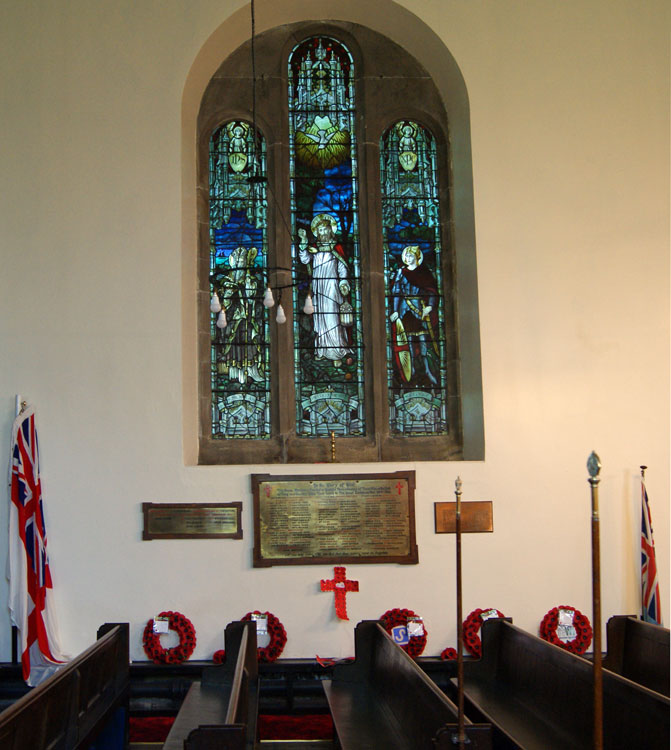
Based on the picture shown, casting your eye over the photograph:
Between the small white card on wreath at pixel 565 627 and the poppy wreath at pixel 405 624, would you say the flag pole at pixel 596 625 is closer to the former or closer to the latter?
the poppy wreath at pixel 405 624

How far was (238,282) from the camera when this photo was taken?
704 cm

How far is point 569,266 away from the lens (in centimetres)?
648

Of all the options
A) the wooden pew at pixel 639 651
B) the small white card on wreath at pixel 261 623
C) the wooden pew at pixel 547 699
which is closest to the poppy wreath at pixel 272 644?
the small white card on wreath at pixel 261 623

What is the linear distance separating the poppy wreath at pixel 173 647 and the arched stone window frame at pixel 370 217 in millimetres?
1369

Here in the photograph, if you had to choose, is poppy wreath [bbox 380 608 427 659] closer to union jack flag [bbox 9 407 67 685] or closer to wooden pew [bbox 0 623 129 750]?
wooden pew [bbox 0 623 129 750]

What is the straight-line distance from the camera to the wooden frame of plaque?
6043 mm

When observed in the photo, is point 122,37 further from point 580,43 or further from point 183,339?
point 580,43

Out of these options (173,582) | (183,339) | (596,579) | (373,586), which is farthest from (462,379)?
(596,579)

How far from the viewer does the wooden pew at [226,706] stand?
3240 millimetres

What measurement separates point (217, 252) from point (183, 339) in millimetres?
1092

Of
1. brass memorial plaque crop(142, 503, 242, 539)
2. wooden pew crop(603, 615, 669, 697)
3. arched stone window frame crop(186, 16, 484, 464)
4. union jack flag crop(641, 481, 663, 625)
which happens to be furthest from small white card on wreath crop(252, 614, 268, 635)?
union jack flag crop(641, 481, 663, 625)

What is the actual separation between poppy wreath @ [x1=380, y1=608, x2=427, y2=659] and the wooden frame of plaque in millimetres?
364

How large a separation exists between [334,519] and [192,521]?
3.46 ft

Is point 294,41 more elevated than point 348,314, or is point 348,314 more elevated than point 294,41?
point 294,41
